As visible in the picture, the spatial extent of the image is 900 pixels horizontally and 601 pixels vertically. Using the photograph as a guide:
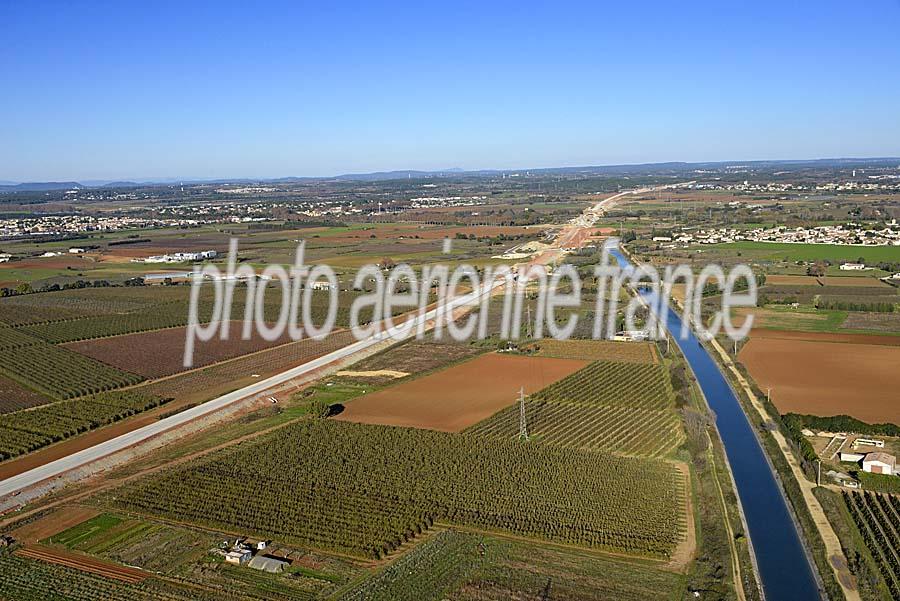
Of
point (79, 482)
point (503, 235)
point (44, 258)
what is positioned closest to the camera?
point (79, 482)

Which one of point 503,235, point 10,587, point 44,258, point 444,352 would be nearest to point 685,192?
point 503,235

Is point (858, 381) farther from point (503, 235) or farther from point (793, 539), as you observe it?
point (503, 235)

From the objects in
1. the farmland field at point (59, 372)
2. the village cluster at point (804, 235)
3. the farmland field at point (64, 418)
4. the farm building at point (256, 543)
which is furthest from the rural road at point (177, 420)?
the village cluster at point (804, 235)

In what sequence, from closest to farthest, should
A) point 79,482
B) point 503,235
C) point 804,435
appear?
point 79,482 < point 804,435 < point 503,235

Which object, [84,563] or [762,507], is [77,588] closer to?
[84,563]

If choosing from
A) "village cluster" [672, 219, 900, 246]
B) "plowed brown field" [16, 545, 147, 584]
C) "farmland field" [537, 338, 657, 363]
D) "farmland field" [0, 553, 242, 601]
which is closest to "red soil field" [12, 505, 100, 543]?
"plowed brown field" [16, 545, 147, 584]

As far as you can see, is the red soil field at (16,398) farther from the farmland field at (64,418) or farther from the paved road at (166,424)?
the paved road at (166,424)
